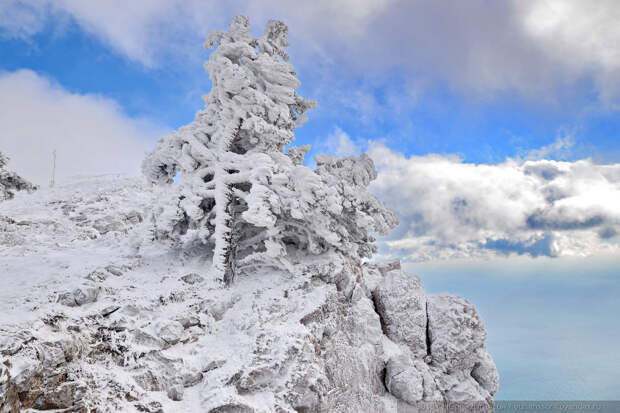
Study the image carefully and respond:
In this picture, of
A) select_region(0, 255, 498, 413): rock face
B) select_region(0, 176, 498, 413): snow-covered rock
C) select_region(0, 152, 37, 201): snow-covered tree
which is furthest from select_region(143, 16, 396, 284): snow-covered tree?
select_region(0, 152, 37, 201): snow-covered tree

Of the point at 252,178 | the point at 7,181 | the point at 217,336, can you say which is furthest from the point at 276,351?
the point at 7,181

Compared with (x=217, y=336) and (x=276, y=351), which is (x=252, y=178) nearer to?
(x=217, y=336)

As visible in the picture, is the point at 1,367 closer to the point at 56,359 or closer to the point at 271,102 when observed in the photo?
the point at 56,359

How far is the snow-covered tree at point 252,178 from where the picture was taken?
1306cm

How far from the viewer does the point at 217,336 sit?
35.1 ft

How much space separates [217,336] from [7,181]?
8.73 metres

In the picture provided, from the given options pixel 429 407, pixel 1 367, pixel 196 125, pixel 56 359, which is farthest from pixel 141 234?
pixel 429 407

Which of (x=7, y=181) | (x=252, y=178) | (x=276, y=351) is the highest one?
(x=252, y=178)

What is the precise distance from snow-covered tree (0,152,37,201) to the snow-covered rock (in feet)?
7.61

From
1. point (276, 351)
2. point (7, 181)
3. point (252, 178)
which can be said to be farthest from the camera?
point (252, 178)

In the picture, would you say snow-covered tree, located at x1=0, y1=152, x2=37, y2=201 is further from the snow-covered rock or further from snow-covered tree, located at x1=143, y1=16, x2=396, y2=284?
snow-covered tree, located at x1=143, y1=16, x2=396, y2=284

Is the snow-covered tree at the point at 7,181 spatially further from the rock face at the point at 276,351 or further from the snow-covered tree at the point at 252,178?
the rock face at the point at 276,351

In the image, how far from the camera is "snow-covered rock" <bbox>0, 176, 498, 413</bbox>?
766 centimetres

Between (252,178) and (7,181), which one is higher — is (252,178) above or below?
above
